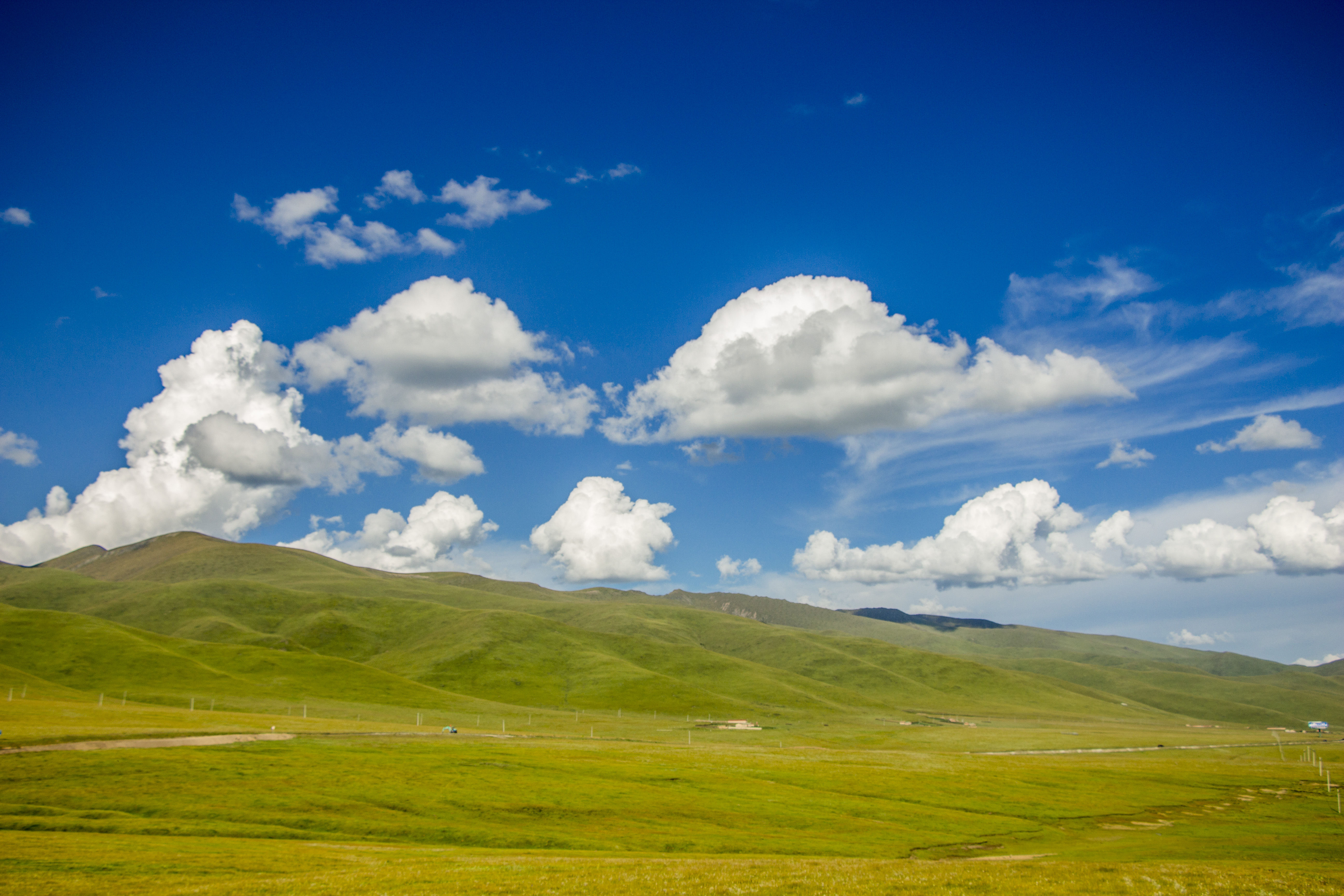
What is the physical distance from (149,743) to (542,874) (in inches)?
2784

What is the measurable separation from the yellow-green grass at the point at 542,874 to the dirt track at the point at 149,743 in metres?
36.8

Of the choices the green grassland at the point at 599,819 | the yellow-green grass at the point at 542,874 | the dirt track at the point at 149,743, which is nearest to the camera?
the yellow-green grass at the point at 542,874

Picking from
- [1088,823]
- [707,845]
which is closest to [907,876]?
[707,845]

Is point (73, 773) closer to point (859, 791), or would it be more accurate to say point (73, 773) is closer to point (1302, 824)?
point (859, 791)

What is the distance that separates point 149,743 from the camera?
8238 centimetres

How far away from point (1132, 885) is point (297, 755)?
79.4 metres

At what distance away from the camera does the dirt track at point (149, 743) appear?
7388cm

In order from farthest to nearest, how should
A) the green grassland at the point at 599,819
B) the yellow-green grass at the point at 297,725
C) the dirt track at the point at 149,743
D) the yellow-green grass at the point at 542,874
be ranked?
the yellow-green grass at the point at 297,725 → the dirt track at the point at 149,743 → the green grassland at the point at 599,819 → the yellow-green grass at the point at 542,874

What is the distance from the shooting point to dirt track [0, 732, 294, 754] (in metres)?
73.9

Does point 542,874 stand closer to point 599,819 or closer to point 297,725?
point 599,819

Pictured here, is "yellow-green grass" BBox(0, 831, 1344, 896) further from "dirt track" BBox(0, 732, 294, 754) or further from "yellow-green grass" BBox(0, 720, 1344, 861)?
"dirt track" BBox(0, 732, 294, 754)

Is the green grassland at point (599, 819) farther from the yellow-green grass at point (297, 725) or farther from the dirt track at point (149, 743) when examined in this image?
the dirt track at point (149, 743)

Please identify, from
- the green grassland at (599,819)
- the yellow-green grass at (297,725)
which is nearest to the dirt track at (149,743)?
the yellow-green grass at (297,725)

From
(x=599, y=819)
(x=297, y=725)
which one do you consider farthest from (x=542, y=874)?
(x=297, y=725)
